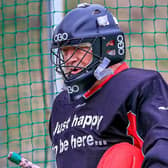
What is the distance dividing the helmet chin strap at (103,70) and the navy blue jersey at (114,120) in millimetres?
43

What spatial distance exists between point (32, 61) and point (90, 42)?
13.3 feet

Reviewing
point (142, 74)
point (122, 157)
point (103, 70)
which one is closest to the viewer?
point (122, 157)

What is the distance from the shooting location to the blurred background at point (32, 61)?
5.46 metres

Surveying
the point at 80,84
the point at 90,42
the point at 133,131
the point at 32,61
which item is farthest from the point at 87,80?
the point at 32,61

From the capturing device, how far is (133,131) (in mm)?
2699

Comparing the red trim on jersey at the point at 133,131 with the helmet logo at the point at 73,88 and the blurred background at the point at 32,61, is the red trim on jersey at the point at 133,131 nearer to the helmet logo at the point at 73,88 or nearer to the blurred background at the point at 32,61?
the helmet logo at the point at 73,88

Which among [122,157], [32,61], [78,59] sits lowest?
[32,61]

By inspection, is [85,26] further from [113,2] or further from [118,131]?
[113,2]

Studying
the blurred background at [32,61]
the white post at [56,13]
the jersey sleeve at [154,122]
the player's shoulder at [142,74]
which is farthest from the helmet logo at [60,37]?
the blurred background at [32,61]

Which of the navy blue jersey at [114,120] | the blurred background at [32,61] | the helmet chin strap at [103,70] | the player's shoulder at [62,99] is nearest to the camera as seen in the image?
the navy blue jersey at [114,120]

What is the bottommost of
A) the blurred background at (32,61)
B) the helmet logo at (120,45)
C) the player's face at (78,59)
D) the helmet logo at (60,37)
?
the blurred background at (32,61)

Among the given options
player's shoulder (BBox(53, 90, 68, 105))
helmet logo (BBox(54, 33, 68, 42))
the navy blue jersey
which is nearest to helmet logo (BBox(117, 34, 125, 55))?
the navy blue jersey

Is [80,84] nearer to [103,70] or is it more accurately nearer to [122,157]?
[103,70]

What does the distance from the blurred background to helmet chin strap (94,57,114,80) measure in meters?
1.94
